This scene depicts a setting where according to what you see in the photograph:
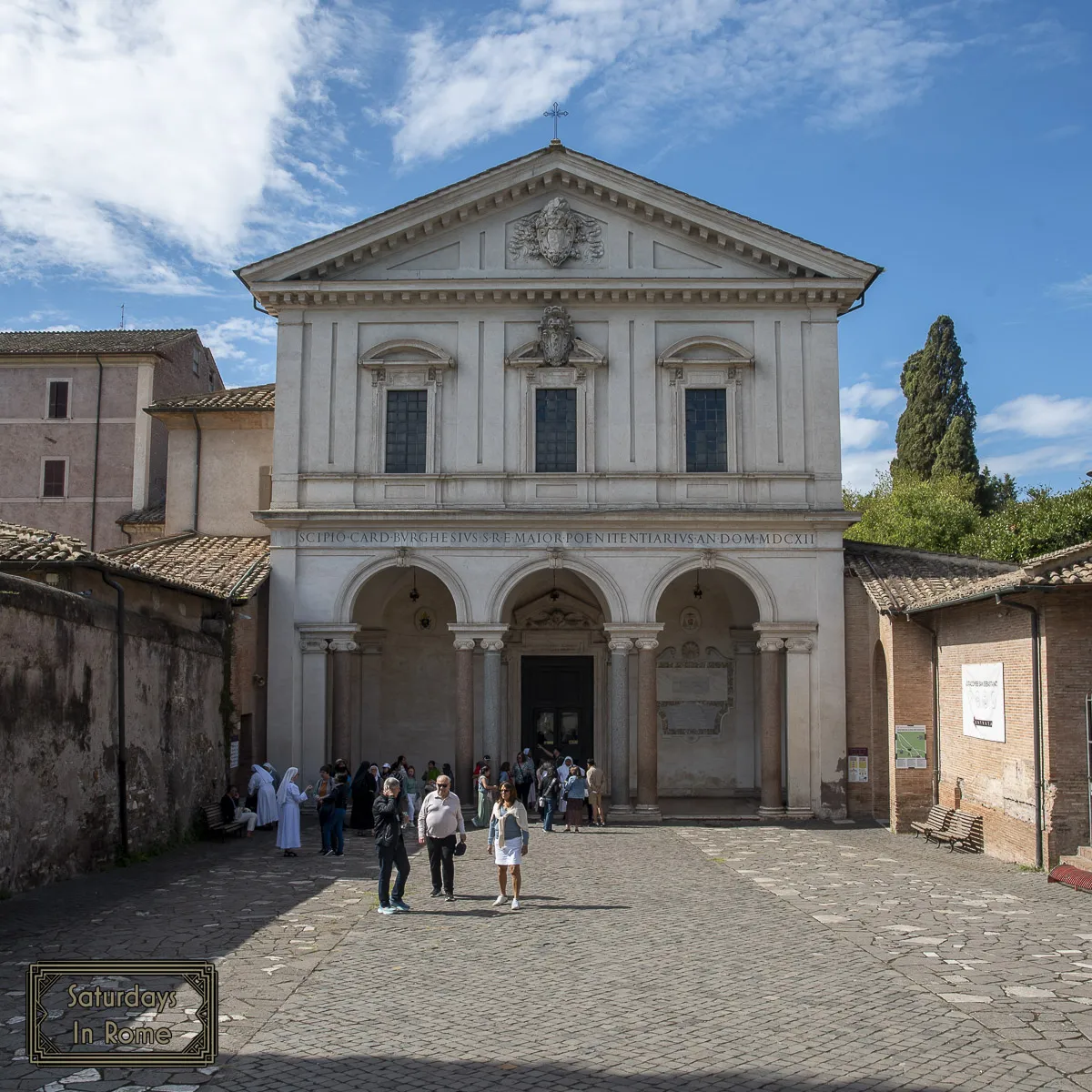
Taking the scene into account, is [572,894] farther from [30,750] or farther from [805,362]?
[805,362]

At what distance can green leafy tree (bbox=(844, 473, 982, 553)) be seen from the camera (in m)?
43.3

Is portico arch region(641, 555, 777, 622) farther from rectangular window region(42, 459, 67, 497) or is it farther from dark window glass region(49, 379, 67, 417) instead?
dark window glass region(49, 379, 67, 417)

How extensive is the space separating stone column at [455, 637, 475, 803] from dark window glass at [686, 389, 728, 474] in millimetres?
5910

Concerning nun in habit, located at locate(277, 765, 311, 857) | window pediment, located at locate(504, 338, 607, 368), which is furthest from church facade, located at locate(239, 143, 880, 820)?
nun in habit, located at locate(277, 765, 311, 857)

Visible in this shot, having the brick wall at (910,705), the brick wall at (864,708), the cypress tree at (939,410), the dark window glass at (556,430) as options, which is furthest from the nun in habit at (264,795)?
the cypress tree at (939,410)

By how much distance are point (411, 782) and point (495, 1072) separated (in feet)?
47.9

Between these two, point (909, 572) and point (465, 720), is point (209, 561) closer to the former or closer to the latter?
point (465, 720)

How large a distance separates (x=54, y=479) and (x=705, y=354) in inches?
865

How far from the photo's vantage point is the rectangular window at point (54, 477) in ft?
119

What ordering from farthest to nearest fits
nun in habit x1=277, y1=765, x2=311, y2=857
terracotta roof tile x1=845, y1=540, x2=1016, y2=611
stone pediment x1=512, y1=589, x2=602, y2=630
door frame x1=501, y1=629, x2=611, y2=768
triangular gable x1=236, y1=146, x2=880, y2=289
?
stone pediment x1=512, y1=589, x2=602, y2=630 → door frame x1=501, y1=629, x2=611, y2=768 → triangular gable x1=236, y1=146, x2=880, y2=289 → terracotta roof tile x1=845, y1=540, x2=1016, y2=611 → nun in habit x1=277, y1=765, x2=311, y2=857

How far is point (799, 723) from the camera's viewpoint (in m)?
23.6

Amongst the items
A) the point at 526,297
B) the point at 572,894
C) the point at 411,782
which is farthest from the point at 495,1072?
the point at 526,297

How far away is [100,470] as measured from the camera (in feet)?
118

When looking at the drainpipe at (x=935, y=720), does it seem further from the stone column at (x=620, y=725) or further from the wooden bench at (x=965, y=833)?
the stone column at (x=620, y=725)
